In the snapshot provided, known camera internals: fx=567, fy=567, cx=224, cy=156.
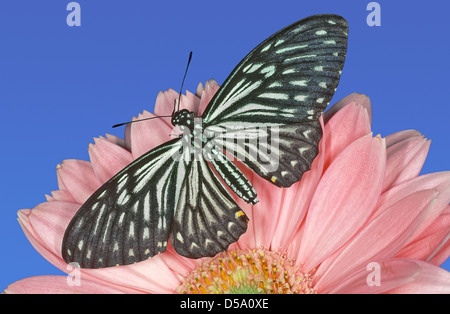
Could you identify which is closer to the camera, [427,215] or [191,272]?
[427,215]

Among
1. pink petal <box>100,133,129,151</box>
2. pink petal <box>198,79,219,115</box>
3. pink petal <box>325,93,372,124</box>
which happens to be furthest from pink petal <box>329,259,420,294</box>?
pink petal <box>100,133,129,151</box>

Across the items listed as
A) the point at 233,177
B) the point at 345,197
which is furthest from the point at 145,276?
the point at 345,197

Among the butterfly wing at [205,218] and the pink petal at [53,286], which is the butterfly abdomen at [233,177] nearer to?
the butterfly wing at [205,218]

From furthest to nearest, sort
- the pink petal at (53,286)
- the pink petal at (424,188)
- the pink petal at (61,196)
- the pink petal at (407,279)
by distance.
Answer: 1. the pink petal at (61,196)
2. the pink petal at (53,286)
3. the pink petal at (424,188)
4. the pink petal at (407,279)

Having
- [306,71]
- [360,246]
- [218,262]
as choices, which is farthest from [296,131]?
[218,262]

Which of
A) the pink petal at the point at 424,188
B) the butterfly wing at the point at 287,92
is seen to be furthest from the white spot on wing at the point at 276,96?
the pink petal at the point at 424,188

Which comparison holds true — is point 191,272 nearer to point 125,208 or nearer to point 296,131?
point 125,208

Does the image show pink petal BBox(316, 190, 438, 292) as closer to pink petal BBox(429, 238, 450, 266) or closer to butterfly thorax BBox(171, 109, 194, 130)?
pink petal BBox(429, 238, 450, 266)
